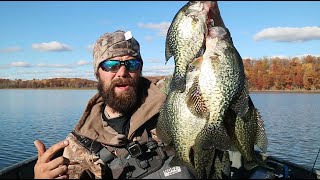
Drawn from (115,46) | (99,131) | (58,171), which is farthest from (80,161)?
(115,46)

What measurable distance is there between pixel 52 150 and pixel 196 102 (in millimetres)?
1253

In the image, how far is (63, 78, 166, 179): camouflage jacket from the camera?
386 centimetres

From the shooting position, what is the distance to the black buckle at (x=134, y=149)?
12.4 ft

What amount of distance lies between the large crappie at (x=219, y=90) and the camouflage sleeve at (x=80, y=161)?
117 cm

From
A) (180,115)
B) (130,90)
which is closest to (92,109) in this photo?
(130,90)

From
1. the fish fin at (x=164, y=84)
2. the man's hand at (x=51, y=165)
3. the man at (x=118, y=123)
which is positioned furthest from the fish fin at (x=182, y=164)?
the fish fin at (x=164, y=84)

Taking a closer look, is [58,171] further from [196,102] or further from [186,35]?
[186,35]

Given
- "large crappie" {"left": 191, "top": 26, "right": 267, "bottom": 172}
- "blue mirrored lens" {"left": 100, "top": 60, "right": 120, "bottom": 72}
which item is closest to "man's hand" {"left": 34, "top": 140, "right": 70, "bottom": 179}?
"large crappie" {"left": 191, "top": 26, "right": 267, "bottom": 172}

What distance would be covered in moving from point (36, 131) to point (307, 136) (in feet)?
40.6

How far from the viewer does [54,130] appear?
1897 cm

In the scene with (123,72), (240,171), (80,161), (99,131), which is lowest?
(240,171)

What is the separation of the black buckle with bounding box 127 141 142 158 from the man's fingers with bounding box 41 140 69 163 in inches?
30.1

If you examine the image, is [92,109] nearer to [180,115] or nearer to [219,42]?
[180,115]

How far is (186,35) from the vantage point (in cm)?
301
